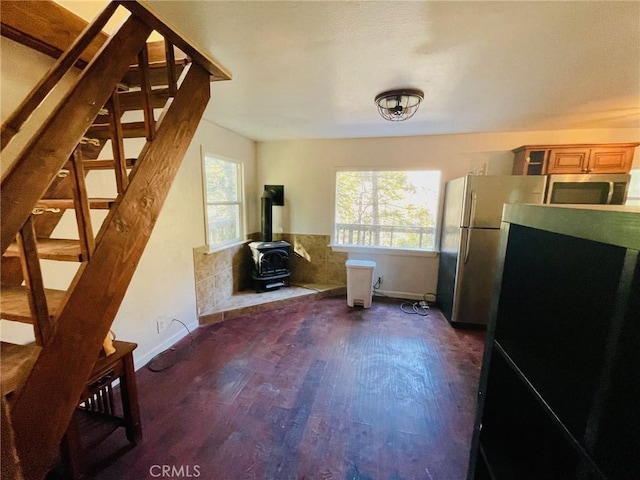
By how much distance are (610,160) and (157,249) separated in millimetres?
A: 4892

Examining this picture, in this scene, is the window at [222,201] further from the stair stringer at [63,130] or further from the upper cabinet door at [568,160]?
the upper cabinet door at [568,160]

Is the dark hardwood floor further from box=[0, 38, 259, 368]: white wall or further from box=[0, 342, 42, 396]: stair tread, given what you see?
box=[0, 342, 42, 396]: stair tread

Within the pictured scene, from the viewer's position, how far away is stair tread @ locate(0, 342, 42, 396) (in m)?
0.82

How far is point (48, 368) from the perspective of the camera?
33.8 inches

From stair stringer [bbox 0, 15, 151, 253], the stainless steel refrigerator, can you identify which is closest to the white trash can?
the stainless steel refrigerator

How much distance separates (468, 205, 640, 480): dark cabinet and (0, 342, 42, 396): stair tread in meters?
1.49

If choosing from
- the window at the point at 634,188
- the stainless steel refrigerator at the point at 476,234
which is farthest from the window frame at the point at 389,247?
the window at the point at 634,188

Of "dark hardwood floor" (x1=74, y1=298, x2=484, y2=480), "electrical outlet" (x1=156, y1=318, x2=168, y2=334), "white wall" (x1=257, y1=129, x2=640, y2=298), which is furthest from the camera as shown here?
"white wall" (x1=257, y1=129, x2=640, y2=298)

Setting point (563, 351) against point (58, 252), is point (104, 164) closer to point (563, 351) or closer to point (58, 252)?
point (58, 252)

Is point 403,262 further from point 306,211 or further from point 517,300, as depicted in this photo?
point 517,300

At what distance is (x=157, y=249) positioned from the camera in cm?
240

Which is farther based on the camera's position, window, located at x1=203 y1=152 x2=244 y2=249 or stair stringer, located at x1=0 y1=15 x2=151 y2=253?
window, located at x1=203 y1=152 x2=244 y2=249

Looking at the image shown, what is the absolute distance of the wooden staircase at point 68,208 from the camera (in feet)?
2.53

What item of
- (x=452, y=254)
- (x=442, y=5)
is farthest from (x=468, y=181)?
(x=442, y=5)
